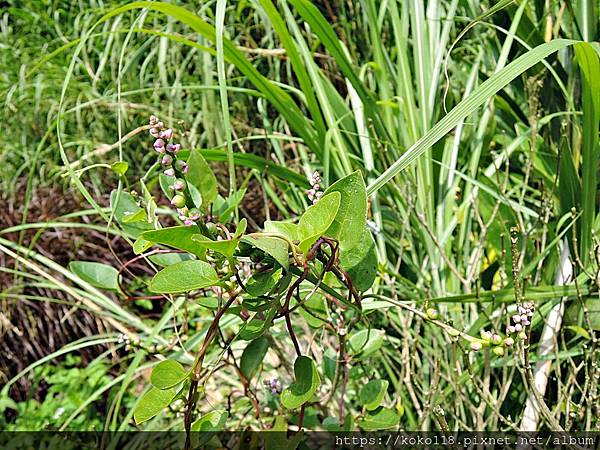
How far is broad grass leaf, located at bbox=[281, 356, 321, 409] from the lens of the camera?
0.47m

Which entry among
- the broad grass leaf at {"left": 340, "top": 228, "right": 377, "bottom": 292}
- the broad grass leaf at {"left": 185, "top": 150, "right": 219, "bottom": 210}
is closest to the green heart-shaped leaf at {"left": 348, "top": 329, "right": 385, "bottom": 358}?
the broad grass leaf at {"left": 340, "top": 228, "right": 377, "bottom": 292}

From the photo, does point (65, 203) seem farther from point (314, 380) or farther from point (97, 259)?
point (314, 380)

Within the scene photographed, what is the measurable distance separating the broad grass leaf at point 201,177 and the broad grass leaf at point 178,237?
38mm

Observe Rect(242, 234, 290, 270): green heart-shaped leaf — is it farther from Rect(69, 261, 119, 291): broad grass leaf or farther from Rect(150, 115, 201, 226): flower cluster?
Rect(69, 261, 119, 291): broad grass leaf

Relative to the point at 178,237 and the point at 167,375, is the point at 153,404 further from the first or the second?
the point at 178,237

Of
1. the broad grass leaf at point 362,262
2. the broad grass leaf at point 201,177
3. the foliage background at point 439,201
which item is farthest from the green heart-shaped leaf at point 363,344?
the broad grass leaf at point 201,177

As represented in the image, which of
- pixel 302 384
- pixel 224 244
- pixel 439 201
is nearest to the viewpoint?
pixel 224 244

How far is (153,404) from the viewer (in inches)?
17.4

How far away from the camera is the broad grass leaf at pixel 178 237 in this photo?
389 mm

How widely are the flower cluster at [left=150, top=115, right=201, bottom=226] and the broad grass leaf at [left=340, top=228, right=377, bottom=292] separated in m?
0.11

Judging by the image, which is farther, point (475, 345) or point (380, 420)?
point (380, 420)

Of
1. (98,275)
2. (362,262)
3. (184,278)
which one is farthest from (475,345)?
(98,275)

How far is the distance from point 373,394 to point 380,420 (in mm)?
25

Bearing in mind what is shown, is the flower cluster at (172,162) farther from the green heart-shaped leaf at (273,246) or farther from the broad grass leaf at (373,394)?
the broad grass leaf at (373,394)
